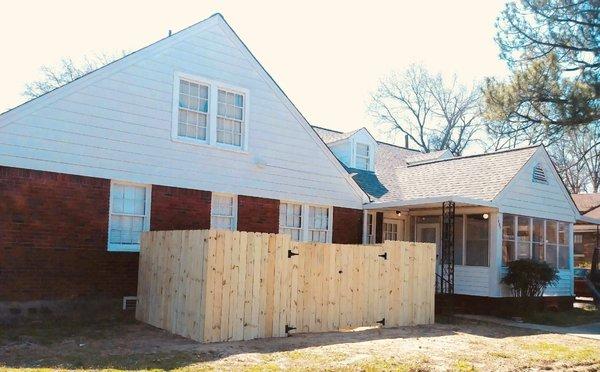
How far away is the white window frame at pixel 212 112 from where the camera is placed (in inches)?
563

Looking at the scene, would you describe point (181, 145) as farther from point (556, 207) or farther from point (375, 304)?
point (556, 207)

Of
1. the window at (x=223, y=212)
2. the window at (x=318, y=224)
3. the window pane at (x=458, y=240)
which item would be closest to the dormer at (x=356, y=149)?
the window at (x=318, y=224)

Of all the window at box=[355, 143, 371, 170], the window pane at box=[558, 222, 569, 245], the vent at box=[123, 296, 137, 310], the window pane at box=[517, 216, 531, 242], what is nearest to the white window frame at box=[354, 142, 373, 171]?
the window at box=[355, 143, 371, 170]

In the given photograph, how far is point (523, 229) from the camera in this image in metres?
19.0

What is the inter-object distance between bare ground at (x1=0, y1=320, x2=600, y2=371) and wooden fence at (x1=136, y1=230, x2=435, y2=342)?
423 mm

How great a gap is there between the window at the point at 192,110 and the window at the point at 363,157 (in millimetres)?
7986

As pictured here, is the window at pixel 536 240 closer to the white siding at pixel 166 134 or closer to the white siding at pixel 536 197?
the white siding at pixel 536 197

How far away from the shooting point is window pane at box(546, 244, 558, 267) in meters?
20.0

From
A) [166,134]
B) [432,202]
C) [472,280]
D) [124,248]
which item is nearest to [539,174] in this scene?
[472,280]

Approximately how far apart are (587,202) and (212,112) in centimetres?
2870

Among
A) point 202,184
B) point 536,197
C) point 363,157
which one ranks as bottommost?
point 202,184

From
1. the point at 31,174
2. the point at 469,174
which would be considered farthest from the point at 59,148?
the point at 469,174

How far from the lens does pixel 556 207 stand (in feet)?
66.6

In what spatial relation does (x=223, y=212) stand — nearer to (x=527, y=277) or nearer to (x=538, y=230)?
(x=527, y=277)
